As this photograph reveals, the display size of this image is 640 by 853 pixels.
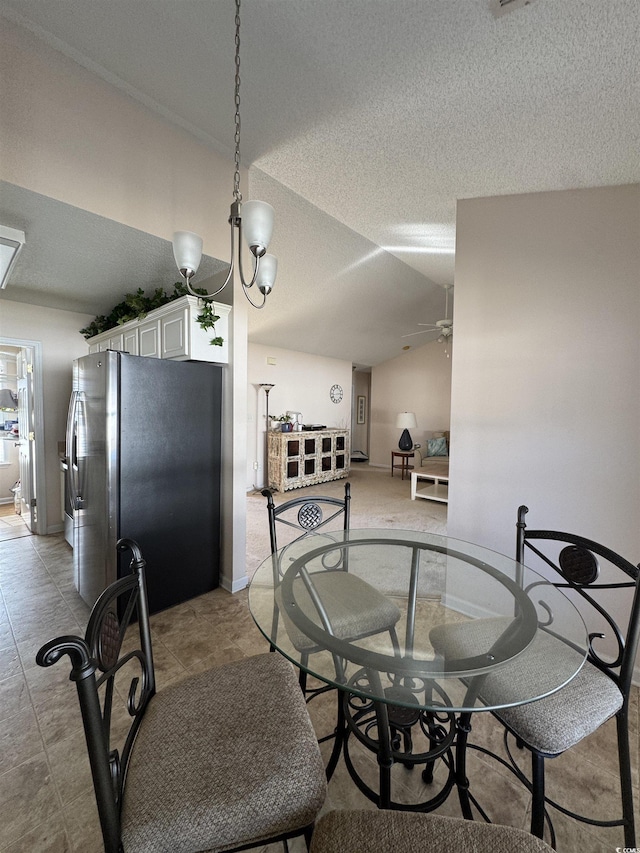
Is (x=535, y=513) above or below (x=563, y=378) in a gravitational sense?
below

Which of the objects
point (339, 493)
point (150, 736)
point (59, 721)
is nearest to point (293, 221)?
point (150, 736)

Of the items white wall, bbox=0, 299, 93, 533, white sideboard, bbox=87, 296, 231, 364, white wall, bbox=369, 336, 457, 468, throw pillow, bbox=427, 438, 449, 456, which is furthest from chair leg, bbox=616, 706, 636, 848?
white wall, bbox=369, 336, 457, 468

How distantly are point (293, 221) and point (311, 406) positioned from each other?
13.4 feet

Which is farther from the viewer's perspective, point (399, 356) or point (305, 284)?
point (399, 356)

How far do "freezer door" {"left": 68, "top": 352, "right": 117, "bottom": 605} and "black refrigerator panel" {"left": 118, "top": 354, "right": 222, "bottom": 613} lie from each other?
0.06 m

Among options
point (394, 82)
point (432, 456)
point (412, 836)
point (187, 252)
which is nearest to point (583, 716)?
point (412, 836)

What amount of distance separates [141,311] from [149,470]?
1417 millimetres

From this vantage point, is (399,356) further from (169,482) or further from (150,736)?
(150,736)

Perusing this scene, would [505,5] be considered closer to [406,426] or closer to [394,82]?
[394,82]

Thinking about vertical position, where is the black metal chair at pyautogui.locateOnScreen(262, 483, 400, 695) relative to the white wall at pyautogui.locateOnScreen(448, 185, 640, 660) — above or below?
below

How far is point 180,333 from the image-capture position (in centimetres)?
250

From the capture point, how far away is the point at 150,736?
92cm

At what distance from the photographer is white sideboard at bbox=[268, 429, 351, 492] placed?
18.8 feet

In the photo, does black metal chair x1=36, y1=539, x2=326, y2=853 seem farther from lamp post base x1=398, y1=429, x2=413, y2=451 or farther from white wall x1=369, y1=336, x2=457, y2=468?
white wall x1=369, y1=336, x2=457, y2=468
